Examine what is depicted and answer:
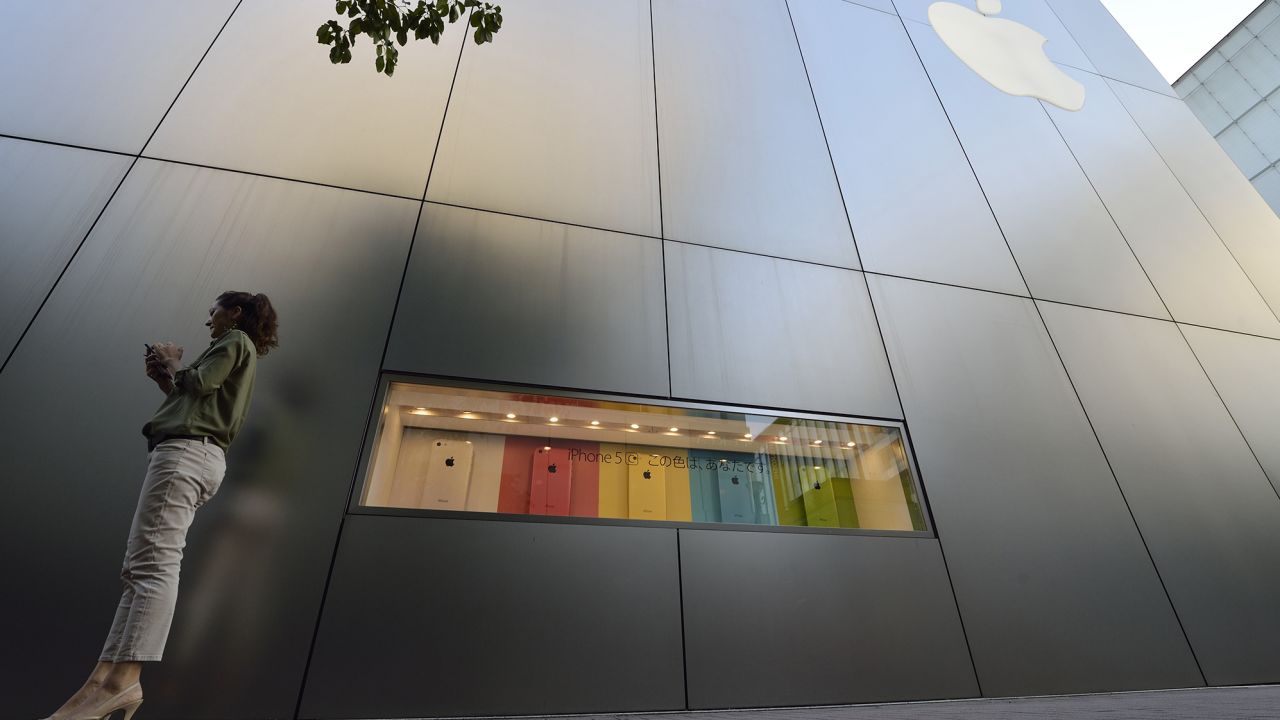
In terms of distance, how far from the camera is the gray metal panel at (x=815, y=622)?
2.03 metres

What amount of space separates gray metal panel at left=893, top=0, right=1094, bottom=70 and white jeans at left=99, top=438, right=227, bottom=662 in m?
6.21

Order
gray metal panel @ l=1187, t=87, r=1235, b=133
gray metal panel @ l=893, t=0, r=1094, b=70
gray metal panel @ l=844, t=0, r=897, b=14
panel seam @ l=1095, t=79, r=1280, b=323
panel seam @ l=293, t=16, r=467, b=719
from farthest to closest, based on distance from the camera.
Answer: gray metal panel @ l=1187, t=87, r=1235, b=133, gray metal panel @ l=893, t=0, r=1094, b=70, gray metal panel @ l=844, t=0, r=897, b=14, panel seam @ l=1095, t=79, r=1280, b=323, panel seam @ l=293, t=16, r=467, b=719

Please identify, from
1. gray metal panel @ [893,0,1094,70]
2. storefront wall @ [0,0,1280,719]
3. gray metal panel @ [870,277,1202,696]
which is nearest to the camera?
storefront wall @ [0,0,1280,719]

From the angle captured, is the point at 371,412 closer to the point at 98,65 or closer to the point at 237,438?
the point at 237,438

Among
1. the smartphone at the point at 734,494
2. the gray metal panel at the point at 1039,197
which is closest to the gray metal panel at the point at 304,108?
the smartphone at the point at 734,494

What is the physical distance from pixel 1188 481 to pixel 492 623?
12.1ft

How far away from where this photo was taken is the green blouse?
1571mm

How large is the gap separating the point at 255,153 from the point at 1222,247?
21.7ft

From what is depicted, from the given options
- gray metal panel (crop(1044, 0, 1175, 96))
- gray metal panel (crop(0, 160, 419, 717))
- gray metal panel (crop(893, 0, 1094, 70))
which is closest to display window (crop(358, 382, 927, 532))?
gray metal panel (crop(0, 160, 419, 717))

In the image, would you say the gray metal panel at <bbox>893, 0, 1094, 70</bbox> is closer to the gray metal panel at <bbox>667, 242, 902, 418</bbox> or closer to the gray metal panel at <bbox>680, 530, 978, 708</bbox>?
the gray metal panel at <bbox>667, 242, 902, 418</bbox>

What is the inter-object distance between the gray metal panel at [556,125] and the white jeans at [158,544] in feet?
5.18

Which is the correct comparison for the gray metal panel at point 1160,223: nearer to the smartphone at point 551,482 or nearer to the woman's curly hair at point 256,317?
the smartphone at point 551,482

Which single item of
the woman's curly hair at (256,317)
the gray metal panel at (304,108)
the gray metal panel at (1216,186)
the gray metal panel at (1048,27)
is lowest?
the woman's curly hair at (256,317)

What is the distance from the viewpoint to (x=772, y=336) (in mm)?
2814
